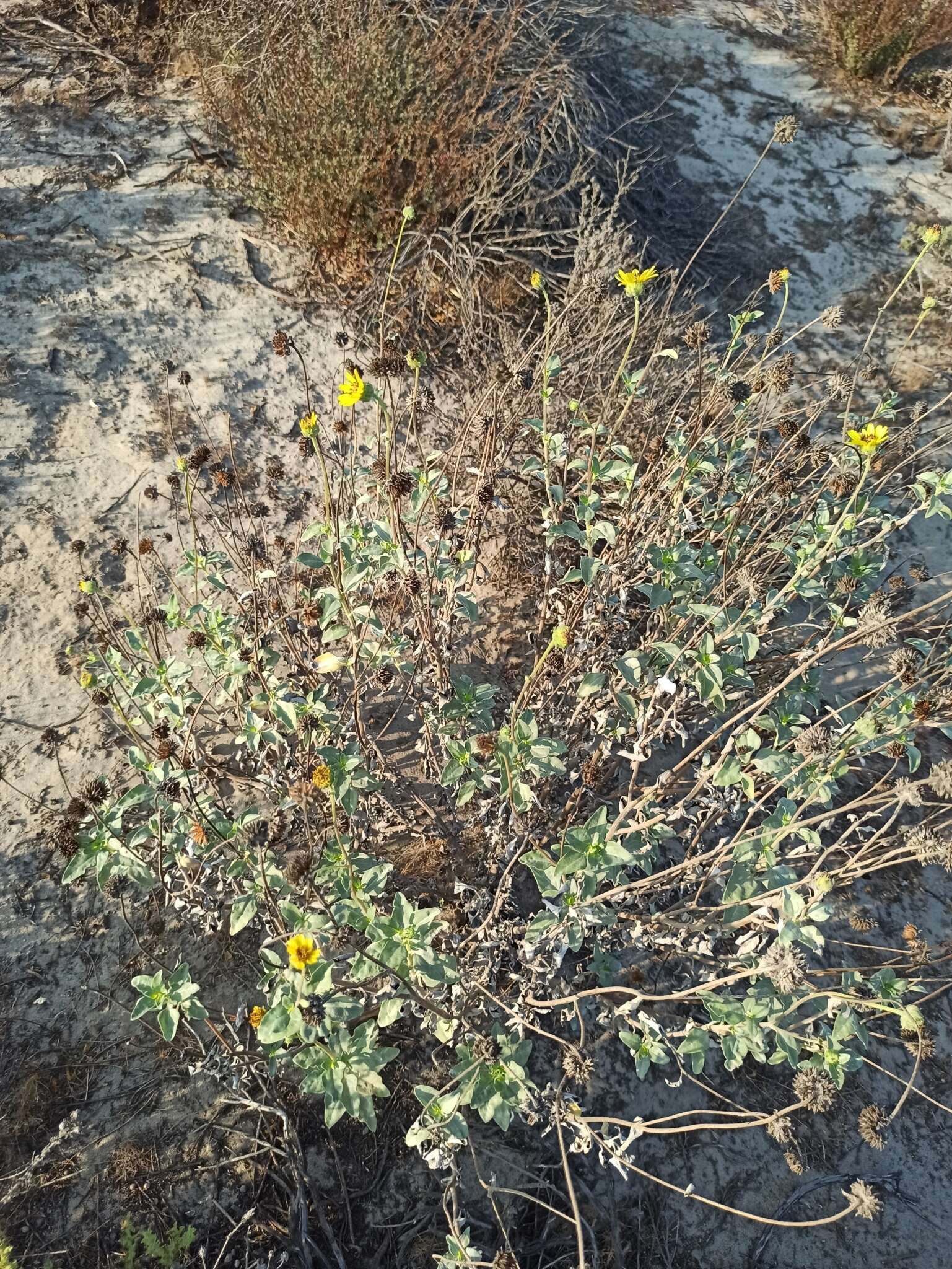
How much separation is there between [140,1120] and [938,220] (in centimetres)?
713

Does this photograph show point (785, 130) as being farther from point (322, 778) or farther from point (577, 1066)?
point (577, 1066)

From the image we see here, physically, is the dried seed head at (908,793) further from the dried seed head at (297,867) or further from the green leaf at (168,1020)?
the green leaf at (168,1020)

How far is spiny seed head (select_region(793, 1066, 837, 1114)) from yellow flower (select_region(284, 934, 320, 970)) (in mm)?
1060

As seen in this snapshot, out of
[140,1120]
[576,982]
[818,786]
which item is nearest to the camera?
[818,786]

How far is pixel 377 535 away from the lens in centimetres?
239

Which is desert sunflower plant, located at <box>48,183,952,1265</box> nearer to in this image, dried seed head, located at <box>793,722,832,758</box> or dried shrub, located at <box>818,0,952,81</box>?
dried seed head, located at <box>793,722,832,758</box>

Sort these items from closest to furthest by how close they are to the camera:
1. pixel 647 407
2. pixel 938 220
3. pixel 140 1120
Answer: pixel 140 1120, pixel 647 407, pixel 938 220

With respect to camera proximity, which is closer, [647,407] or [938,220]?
[647,407]

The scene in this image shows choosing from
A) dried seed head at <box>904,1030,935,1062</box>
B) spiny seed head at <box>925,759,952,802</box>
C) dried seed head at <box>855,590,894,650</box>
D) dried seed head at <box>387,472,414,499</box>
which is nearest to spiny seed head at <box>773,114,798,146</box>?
dried seed head at <box>855,590,894,650</box>

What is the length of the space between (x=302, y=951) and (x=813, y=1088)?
1.18m

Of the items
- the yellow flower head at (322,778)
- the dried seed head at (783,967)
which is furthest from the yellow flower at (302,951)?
the dried seed head at (783,967)

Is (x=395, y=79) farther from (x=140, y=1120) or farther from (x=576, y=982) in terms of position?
(x=140, y=1120)

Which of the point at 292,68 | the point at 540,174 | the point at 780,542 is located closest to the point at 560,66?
the point at 540,174

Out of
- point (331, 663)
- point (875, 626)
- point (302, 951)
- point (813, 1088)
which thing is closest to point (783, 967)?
point (813, 1088)
